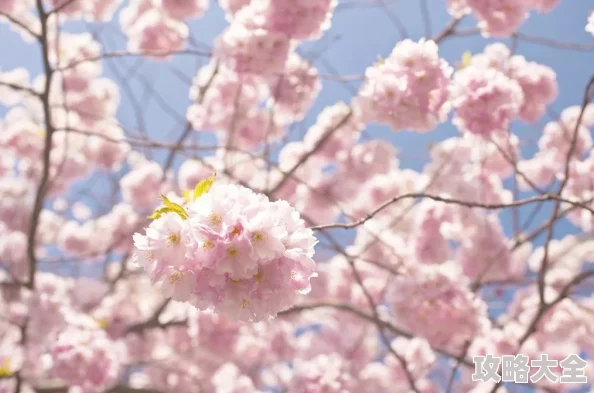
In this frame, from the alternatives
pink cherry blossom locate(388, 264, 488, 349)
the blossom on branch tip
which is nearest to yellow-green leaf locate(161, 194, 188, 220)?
the blossom on branch tip

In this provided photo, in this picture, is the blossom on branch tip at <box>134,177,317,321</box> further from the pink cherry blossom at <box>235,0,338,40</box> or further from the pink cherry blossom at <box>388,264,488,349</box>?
the pink cherry blossom at <box>388,264,488,349</box>

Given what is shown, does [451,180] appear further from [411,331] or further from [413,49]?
[413,49]

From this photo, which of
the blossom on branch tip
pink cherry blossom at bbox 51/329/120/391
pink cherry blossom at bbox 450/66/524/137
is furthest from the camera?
pink cherry blossom at bbox 51/329/120/391

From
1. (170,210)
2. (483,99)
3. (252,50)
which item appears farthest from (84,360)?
(483,99)

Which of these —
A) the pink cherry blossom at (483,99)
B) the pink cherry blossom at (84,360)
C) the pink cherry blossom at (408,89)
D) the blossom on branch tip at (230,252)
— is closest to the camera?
the blossom on branch tip at (230,252)

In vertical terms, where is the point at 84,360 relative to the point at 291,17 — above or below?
below

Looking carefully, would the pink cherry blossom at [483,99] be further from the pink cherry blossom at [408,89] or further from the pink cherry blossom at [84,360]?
the pink cherry blossom at [84,360]

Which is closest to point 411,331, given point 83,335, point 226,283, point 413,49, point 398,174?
point 413,49

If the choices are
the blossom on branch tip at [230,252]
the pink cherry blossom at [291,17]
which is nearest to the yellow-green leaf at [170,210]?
the blossom on branch tip at [230,252]

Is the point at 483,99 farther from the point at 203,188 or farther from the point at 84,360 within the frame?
the point at 84,360

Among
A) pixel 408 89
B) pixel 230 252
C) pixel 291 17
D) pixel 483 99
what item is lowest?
pixel 230 252

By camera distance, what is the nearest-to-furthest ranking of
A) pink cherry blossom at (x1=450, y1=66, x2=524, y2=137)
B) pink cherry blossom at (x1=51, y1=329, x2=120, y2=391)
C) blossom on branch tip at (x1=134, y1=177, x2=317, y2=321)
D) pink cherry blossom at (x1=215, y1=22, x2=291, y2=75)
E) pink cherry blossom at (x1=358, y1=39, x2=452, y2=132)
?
blossom on branch tip at (x1=134, y1=177, x2=317, y2=321) < pink cherry blossom at (x1=358, y1=39, x2=452, y2=132) < pink cherry blossom at (x1=450, y1=66, x2=524, y2=137) < pink cherry blossom at (x1=215, y1=22, x2=291, y2=75) < pink cherry blossom at (x1=51, y1=329, x2=120, y2=391)

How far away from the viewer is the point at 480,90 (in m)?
2.63

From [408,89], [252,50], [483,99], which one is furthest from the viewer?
[252,50]
